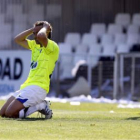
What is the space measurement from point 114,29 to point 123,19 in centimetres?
58

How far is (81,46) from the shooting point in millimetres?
25766

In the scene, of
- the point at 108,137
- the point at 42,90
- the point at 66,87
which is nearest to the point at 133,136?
the point at 108,137

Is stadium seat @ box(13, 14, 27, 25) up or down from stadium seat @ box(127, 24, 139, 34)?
up

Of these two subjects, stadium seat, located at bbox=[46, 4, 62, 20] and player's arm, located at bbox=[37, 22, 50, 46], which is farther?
stadium seat, located at bbox=[46, 4, 62, 20]

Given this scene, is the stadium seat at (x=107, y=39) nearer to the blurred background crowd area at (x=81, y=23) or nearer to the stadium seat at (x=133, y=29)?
the blurred background crowd area at (x=81, y=23)

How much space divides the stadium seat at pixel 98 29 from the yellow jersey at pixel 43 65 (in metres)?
15.0

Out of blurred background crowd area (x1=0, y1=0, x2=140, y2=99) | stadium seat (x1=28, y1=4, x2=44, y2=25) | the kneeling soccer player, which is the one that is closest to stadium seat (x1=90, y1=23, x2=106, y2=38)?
blurred background crowd area (x1=0, y1=0, x2=140, y2=99)

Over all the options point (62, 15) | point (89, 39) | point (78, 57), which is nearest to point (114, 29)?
point (89, 39)

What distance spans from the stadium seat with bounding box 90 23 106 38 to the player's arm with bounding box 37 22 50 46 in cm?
1509

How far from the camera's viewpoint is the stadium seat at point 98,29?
1025 inches

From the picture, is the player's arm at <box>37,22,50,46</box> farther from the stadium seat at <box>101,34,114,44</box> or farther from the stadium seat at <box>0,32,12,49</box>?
the stadium seat at <box>0,32,12,49</box>

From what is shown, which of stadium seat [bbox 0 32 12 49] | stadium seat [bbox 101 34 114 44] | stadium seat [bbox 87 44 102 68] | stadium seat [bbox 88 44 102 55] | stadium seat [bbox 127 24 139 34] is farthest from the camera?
stadium seat [bbox 0 32 12 49]

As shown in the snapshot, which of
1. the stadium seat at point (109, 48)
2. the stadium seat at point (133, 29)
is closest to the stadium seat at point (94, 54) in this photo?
the stadium seat at point (109, 48)

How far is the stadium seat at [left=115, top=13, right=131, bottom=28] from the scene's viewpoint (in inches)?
1025
